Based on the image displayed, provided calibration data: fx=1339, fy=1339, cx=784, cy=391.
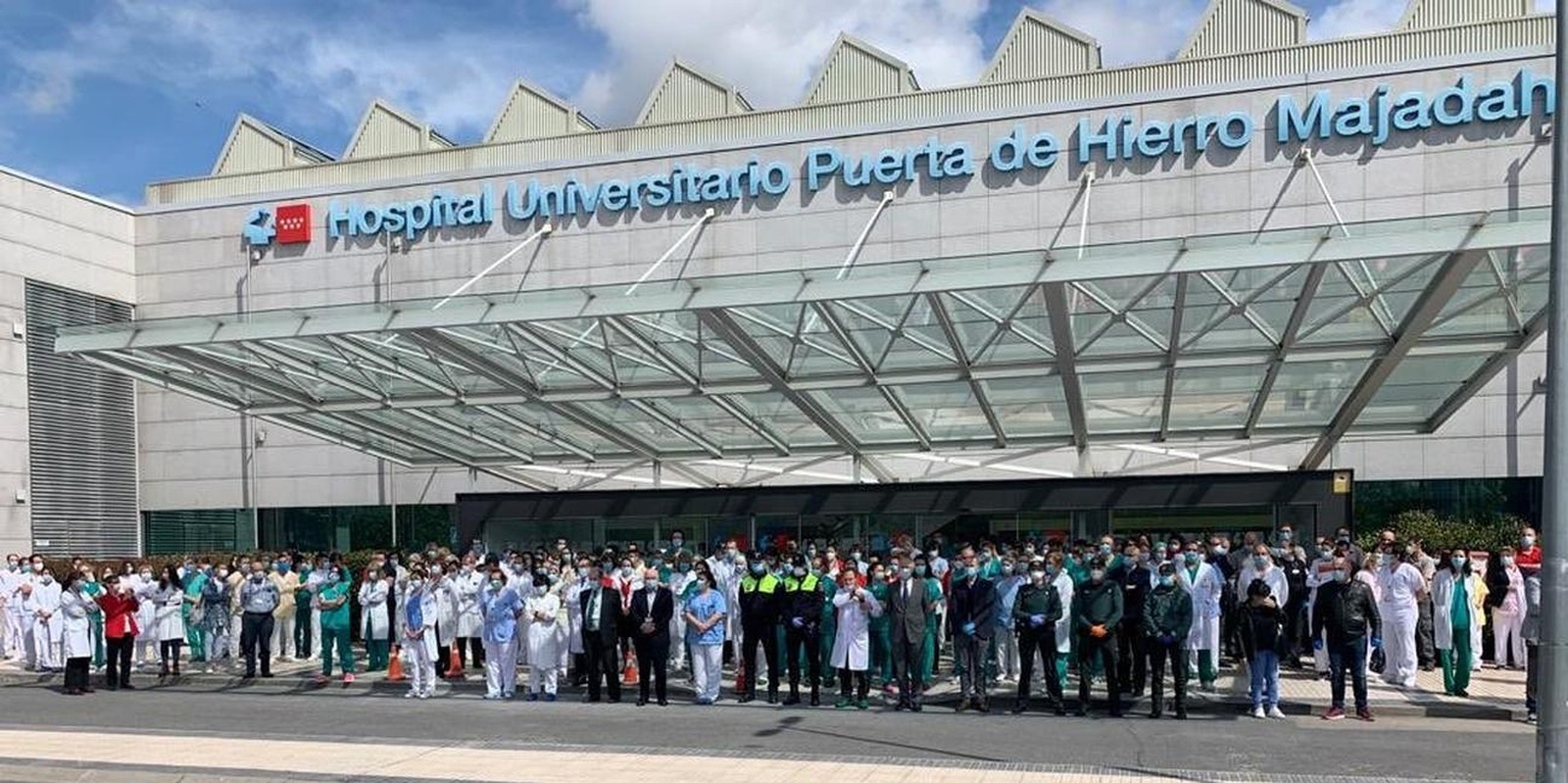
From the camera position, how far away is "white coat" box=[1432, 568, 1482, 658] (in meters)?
15.2

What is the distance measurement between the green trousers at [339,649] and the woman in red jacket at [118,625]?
2.63 metres

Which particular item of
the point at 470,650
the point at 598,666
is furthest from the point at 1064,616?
the point at 470,650

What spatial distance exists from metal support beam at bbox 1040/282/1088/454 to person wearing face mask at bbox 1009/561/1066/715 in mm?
3278

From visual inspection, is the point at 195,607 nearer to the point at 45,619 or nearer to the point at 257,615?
the point at 45,619

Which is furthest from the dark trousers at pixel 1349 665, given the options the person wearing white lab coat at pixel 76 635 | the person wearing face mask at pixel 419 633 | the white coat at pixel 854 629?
the person wearing white lab coat at pixel 76 635

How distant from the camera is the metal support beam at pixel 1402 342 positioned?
47.9ft

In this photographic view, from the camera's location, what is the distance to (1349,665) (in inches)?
545

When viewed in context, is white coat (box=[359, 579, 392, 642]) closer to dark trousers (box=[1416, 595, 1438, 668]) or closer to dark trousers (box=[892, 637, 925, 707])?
dark trousers (box=[892, 637, 925, 707])

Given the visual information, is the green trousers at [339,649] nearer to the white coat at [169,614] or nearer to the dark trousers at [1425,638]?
the white coat at [169,614]

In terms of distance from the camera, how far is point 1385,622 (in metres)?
16.0

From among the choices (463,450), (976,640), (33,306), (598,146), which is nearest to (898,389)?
(976,640)

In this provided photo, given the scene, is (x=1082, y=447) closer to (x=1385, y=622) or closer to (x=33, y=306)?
(x=1385, y=622)

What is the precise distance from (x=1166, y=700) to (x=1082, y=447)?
8536 millimetres

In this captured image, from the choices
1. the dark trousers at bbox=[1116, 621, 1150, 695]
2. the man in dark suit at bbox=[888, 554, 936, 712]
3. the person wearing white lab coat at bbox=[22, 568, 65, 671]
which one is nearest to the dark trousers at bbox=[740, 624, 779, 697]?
the man in dark suit at bbox=[888, 554, 936, 712]
